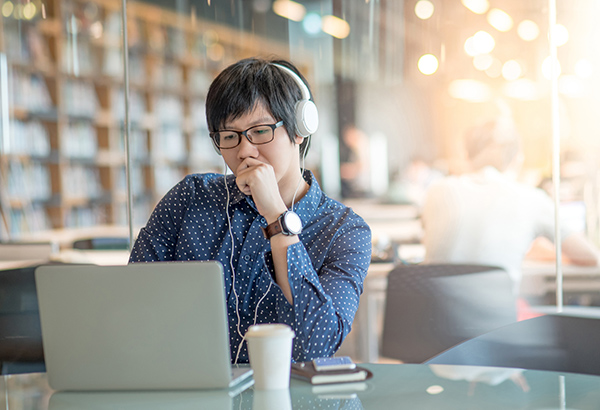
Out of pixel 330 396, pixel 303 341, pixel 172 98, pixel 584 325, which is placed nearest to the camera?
pixel 330 396

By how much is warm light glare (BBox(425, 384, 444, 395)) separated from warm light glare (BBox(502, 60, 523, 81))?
82.4 inches

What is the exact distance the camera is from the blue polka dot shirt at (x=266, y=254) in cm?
126

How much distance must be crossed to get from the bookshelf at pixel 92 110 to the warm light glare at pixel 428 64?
170 centimetres

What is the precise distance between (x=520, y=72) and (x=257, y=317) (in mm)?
1870

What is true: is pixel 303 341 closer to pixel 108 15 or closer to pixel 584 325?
pixel 584 325

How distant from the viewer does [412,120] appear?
305cm

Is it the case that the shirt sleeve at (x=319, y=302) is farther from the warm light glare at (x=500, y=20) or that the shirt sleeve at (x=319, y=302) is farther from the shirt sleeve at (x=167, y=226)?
the warm light glare at (x=500, y=20)

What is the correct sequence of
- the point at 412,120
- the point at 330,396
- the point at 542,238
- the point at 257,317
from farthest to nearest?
the point at 412,120 < the point at 542,238 < the point at 257,317 < the point at 330,396

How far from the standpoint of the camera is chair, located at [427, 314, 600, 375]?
1.56 m

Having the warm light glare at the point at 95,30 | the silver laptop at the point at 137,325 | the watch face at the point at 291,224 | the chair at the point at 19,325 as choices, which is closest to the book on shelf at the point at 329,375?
the silver laptop at the point at 137,325

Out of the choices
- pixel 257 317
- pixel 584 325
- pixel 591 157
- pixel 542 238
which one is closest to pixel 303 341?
pixel 257 317

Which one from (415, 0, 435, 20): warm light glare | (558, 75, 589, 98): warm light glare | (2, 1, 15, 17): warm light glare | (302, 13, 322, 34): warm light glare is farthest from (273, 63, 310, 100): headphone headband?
(2, 1, 15, 17): warm light glare

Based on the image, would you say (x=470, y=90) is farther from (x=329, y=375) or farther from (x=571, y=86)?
(x=329, y=375)

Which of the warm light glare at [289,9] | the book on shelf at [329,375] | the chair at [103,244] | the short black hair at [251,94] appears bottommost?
the chair at [103,244]
